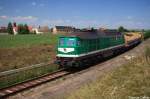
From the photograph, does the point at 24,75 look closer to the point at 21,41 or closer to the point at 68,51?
the point at 68,51

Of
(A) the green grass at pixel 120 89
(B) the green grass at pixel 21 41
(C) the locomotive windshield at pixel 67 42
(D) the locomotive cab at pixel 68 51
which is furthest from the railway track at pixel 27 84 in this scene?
(B) the green grass at pixel 21 41

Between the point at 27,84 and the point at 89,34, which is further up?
the point at 89,34

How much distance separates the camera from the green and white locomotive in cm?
1909

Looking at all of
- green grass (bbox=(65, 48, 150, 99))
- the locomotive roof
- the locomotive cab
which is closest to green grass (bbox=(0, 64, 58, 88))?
the locomotive cab

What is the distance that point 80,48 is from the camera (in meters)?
19.5

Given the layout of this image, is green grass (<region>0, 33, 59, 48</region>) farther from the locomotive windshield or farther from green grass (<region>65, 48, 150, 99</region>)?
green grass (<region>65, 48, 150, 99</region>)

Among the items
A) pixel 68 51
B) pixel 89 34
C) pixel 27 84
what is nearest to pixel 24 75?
pixel 27 84

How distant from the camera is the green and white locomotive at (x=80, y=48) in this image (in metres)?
19.1

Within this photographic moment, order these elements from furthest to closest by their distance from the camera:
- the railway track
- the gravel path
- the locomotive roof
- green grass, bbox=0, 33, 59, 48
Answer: green grass, bbox=0, 33, 59, 48
the locomotive roof
the railway track
the gravel path

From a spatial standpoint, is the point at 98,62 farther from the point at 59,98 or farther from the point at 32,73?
the point at 59,98

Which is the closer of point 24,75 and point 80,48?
point 24,75

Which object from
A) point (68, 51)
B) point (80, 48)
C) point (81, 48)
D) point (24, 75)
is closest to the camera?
point (24, 75)

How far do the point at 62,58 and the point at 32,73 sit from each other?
2.96 metres

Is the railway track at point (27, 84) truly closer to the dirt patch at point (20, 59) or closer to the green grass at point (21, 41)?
the dirt patch at point (20, 59)
